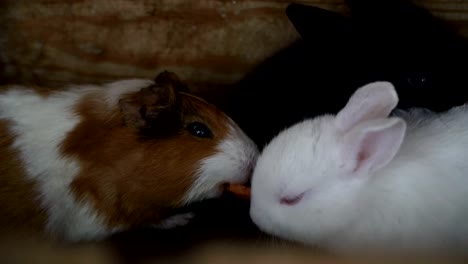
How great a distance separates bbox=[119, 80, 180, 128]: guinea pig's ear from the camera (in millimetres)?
1833

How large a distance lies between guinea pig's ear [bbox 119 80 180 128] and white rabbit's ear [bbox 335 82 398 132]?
0.52 meters

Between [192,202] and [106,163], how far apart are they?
314mm

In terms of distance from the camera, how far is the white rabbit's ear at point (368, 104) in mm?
1528

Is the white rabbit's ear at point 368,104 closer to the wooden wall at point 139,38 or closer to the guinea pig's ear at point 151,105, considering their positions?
the guinea pig's ear at point 151,105

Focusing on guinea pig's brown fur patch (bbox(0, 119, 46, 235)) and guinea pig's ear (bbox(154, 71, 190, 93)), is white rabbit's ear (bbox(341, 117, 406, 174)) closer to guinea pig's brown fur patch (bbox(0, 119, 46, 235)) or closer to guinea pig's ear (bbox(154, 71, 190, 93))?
guinea pig's ear (bbox(154, 71, 190, 93))

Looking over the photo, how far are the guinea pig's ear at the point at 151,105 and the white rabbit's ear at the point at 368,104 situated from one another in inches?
20.4

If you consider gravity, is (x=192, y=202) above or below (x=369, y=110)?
below

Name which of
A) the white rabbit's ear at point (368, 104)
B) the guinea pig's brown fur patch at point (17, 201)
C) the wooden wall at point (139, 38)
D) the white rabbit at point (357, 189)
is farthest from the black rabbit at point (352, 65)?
the guinea pig's brown fur patch at point (17, 201)

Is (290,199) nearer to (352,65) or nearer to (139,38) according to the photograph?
(352,65)

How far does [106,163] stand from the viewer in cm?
187

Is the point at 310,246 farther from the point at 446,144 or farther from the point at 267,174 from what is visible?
the point at 446,144

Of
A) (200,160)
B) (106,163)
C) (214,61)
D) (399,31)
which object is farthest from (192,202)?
(399,31)

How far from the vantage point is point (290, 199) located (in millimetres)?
1671

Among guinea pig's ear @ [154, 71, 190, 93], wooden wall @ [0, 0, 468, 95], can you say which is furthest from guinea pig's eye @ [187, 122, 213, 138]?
wooden wall @ [0, 0, 468, 95]
